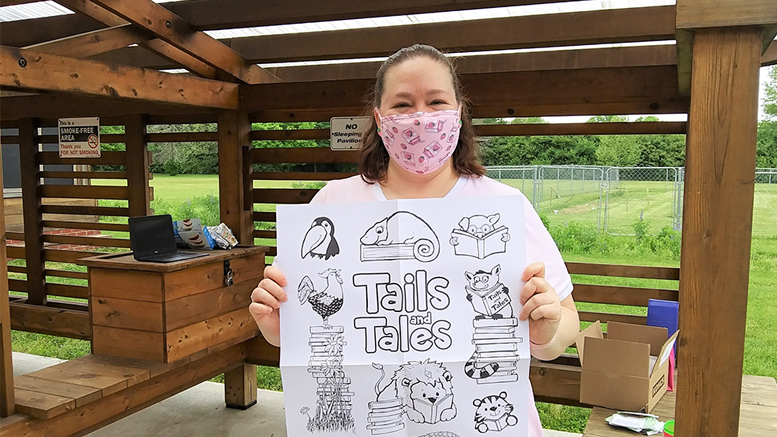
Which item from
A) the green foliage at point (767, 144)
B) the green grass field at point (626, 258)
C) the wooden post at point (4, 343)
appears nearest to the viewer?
the wooden post at point (4, 343)

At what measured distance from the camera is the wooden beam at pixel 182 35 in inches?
148

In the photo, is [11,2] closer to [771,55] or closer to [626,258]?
[771,55]

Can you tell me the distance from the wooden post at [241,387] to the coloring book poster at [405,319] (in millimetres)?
3764

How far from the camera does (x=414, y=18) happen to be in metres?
4.18

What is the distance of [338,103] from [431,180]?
2.79m

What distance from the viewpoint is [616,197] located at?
38.5ft

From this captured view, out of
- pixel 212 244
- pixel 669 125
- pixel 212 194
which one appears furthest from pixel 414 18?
pixel 212 194

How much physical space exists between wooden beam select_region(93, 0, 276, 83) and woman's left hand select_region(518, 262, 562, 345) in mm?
3221

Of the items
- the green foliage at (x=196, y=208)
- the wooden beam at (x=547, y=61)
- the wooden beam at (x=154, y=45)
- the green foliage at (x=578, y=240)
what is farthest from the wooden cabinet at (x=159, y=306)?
the green foliage at (x=196, y=208)

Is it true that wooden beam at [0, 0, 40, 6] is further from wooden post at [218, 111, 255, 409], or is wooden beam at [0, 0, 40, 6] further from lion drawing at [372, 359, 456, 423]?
lion drawing at [372, 359, 456, 423]

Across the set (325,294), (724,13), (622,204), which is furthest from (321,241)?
(622,204)

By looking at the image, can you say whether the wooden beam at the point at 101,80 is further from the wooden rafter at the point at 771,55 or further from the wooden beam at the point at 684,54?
the wooden rafter at the point at 771,55

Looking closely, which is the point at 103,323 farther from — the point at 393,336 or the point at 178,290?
the point at 393,336

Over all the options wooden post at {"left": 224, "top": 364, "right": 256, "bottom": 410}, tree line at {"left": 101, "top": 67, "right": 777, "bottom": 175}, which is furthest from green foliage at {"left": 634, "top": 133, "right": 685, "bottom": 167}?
wooden post at {"left": 224, "top": 364, "right": 256, "bottom": 410}
